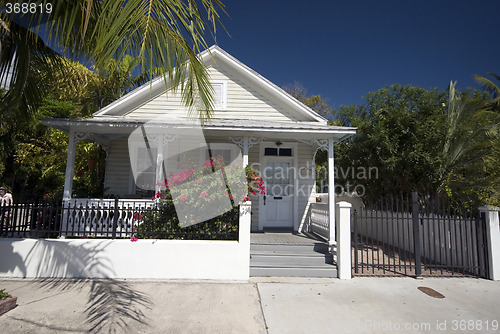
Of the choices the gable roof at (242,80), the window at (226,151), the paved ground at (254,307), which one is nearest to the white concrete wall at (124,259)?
the paved ground at (254,307)

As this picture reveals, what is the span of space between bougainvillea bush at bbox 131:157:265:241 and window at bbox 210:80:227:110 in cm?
372

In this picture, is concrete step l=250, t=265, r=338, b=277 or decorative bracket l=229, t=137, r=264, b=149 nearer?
concrete step l=250, t=265, r=338, b=277

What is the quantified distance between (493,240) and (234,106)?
25.4 feet

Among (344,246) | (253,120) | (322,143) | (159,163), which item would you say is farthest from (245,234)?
(253,120)

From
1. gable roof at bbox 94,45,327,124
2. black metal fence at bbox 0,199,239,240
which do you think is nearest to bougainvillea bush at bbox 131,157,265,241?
black metal fence at bbox 0,199,239,240

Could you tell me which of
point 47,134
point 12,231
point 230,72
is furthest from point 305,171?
point 47,134

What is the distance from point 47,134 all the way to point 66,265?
44.8ft

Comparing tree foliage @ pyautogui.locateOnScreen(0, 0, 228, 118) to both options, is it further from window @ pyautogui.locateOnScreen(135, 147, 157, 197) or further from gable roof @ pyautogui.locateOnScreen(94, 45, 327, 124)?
window @ pyautogui.locateOnScreen(135, 147, 157, 197)

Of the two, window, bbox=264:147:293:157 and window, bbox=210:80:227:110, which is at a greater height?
window, bbox=210:80:227:110

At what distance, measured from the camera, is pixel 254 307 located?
14.1ft

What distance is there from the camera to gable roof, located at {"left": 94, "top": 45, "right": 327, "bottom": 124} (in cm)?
880

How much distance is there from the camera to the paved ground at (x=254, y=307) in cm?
370

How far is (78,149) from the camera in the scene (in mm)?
10516

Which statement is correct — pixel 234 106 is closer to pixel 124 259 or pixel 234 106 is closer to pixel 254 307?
pixel 124 259
